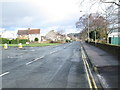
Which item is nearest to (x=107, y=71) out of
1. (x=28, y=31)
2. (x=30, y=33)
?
(x=30, y=33)

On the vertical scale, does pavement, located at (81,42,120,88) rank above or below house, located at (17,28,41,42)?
below

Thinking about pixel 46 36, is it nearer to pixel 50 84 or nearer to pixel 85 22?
pixel 85 22

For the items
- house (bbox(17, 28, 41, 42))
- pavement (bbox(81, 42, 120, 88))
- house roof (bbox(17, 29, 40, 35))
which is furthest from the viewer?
house roof (bbox(17, 29, 40, 35))

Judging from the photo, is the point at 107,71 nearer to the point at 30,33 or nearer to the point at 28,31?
the point at 30,33

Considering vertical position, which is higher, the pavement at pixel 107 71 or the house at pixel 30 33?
the house at pixel 30 33

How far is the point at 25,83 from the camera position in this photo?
5824 millimetres

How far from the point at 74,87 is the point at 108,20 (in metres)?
31.1

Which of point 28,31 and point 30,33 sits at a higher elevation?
point 28,31

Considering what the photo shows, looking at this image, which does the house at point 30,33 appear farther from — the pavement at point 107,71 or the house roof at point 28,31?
the pavement at point 107,71

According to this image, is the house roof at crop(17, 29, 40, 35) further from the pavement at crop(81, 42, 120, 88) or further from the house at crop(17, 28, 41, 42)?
the pavement at crop(81, 42, 120, 88)

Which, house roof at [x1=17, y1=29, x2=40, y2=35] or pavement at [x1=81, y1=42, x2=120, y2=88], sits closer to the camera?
pavement at [x1=81, y1=42, x2=120, y2=88]

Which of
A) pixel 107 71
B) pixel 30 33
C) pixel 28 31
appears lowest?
pixel 107 71

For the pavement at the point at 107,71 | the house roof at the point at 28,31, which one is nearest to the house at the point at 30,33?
the house roof at the point at 28,31

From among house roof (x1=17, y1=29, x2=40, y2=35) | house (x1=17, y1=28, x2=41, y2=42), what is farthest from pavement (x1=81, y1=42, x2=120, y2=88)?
house roof (x1=17, y1=29, x2=40, y2=35)
